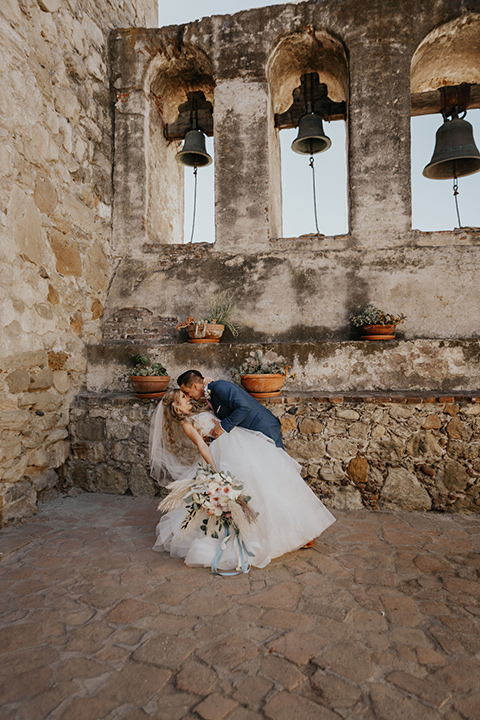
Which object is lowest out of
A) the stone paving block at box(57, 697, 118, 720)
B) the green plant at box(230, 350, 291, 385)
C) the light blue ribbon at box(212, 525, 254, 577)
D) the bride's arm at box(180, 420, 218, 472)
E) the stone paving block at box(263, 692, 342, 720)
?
the stone paving block at box(263, 692, 342, 720)

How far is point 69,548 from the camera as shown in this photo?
3.34m

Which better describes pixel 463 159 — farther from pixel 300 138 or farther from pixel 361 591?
pixel 361 591

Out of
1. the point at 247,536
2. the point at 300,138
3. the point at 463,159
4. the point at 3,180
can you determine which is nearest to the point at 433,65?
the point at 463,159

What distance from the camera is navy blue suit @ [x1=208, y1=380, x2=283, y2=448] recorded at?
352 cm

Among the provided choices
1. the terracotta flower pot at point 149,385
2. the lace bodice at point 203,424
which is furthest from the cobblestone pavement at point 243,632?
the terracotta flower pot at point 149,385

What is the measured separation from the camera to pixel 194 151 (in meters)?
5.81

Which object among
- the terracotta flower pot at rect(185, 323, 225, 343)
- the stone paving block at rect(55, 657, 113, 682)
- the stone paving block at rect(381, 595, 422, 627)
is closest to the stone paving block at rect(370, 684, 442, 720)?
the stone paving block at rect(381, 595, 422, 627)

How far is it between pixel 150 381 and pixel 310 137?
376 centimetres

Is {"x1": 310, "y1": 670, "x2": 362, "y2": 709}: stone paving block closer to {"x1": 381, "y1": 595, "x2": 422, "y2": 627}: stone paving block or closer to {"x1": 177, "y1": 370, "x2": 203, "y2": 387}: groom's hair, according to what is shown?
{"x1": 381, "y1": 595, "x2": 422, "y2": 627}: stone paving block

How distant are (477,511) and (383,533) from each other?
3.79ft

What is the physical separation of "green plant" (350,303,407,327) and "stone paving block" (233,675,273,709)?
142 inches

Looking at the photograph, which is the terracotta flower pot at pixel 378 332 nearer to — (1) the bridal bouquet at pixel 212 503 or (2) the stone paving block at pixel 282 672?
(1) the bridal bouquet at pixel 212 503

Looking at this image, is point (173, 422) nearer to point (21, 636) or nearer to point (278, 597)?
point (278, 597)

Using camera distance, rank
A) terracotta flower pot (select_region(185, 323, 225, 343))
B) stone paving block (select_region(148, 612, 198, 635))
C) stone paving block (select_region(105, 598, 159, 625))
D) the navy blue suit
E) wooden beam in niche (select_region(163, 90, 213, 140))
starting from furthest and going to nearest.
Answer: wooden beam in niche (select_region(163, 90, 213, 140)) < terracotta flower pot (select_region(185, 323, 225, 343)) < the navy blue suit < stone paving block (select_region(105, 598, 159, 625)) < stone paving block (select_region(148, 612, 198, 635))
